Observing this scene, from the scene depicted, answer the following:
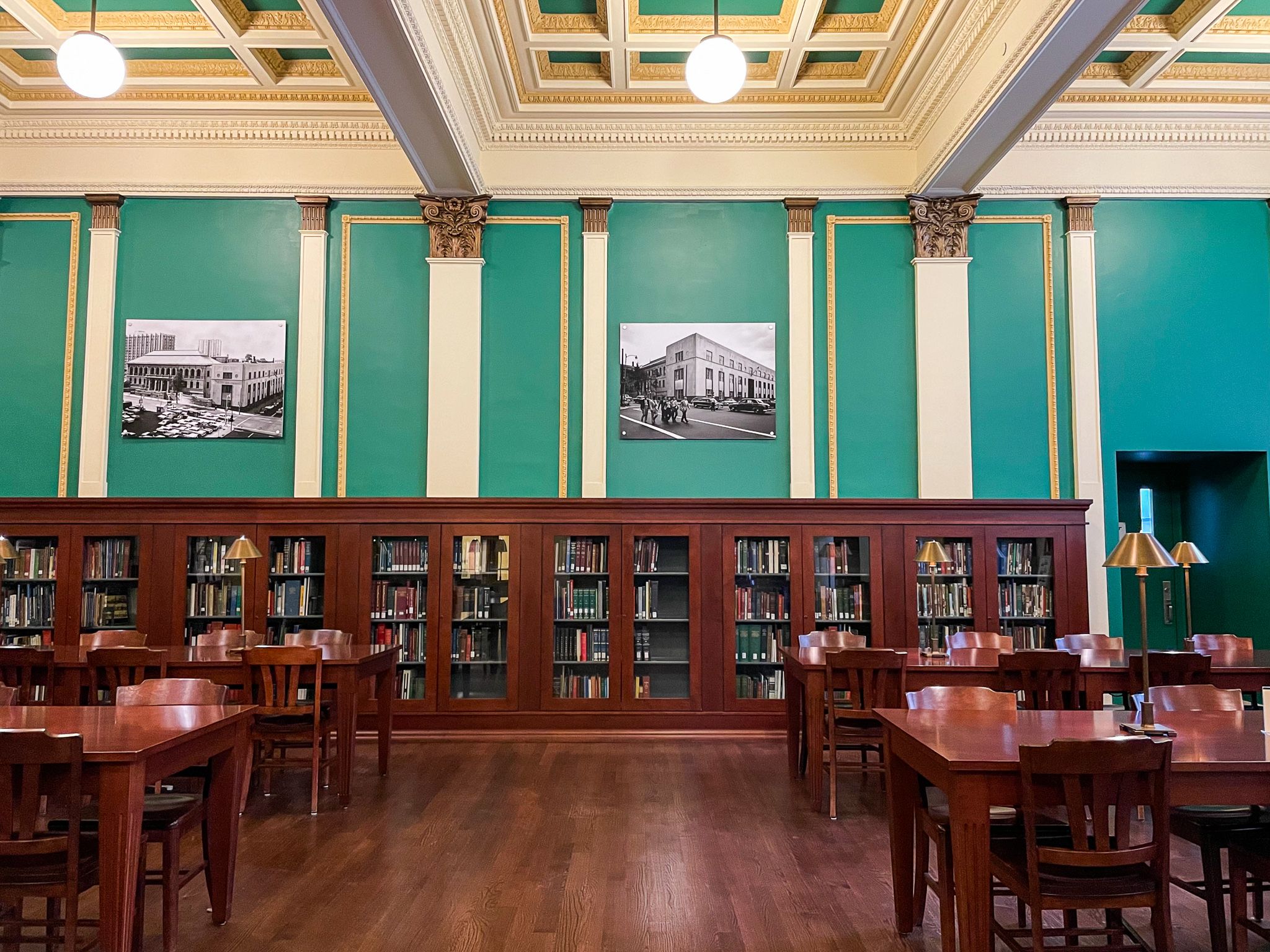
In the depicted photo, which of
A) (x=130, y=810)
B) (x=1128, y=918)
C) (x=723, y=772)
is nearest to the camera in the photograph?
(x=130, y=810)

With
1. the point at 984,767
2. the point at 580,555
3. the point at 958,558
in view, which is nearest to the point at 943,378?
the point at 958,558

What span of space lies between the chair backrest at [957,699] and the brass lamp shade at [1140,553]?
3.00 feet

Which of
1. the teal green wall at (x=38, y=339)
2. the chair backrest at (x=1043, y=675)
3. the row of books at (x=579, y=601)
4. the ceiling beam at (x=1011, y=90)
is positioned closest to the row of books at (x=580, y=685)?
the row of books at (x=579, y=601)

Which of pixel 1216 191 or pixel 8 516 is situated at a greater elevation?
pixel 1216 191

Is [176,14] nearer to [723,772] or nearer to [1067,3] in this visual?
[1067,3]

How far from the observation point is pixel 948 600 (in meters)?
7.72

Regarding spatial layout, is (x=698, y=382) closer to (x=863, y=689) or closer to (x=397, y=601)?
(x=397, y=601)

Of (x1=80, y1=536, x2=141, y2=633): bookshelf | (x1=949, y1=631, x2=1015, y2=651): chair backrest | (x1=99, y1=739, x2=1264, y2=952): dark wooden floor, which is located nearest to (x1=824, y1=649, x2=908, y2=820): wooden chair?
(x1=99, y1=739, x2=1264, y2=952): dark wooden floor

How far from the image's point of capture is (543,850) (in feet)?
15.2

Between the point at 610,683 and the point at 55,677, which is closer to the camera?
the point at 55,677

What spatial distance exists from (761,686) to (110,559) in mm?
5789

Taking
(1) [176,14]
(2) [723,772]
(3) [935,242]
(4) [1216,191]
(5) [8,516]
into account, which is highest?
(1) [176,14]

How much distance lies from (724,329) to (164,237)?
534 cm

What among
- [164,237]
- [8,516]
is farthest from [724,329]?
[8,516]
